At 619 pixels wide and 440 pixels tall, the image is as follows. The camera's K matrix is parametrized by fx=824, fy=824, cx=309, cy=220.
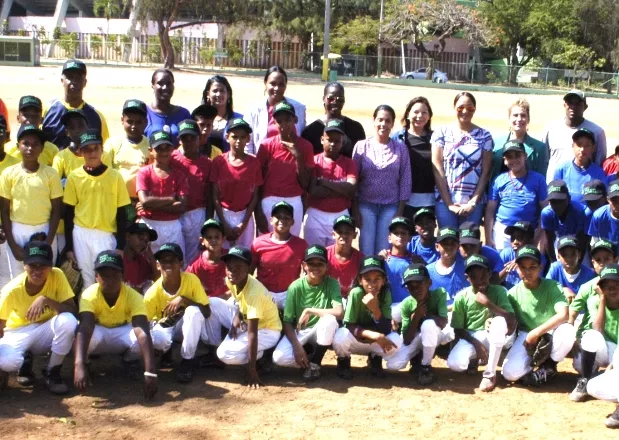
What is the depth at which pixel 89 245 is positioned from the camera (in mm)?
6867

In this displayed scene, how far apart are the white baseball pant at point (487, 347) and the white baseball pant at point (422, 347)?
18 centimetres

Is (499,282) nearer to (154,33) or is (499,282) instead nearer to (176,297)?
(176,297)

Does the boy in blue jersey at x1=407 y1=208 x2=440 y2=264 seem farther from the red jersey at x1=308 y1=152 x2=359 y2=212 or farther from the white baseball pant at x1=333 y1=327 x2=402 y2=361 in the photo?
the white baseball pant at x1=333 y1=327 x2=402 y2=361

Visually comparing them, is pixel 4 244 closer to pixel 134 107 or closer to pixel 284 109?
pixel 134 107

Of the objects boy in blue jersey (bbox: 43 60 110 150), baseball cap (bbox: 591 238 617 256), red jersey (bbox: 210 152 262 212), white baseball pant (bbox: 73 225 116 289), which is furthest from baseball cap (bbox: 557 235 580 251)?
boy in blue jersey (bbox: 43 60 110 150)

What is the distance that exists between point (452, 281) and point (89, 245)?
122 inches

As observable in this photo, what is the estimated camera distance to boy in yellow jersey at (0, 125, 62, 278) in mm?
6750

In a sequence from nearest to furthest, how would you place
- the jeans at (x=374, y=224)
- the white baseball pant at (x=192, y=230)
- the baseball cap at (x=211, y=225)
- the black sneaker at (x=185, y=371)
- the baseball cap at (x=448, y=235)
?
1. the black sneaker at (x=185, y=371)
2. the baseball cap at (x=211, y=225)
3. the baseball cap at (x=448, y=235)
4. the white baseball pant at (x=192, y=230)
5. the jeans at (x=374, y=224)

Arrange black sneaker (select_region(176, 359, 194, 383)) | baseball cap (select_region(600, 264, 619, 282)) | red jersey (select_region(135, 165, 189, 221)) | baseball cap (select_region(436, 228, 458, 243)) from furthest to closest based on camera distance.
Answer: red jersey (select_region(135, 165, 189, 221))
baseball cap (select_region(436, 228, 458, 243))
black sneaker (select_region(176, 359, 194, 383))
baseball cap (select_region(600, 264, 619, 282))

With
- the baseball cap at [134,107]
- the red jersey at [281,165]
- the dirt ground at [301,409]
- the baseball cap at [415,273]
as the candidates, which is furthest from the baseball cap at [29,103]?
the baseball cap at [415,273]

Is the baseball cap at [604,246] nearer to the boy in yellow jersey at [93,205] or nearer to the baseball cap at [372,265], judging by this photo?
the baseball cap at [372,265]

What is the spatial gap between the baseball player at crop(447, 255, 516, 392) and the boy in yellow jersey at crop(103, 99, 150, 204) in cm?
307

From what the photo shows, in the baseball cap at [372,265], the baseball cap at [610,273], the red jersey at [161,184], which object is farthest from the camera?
the red jersey at [161,184]

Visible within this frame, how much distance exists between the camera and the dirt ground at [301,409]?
564cm
